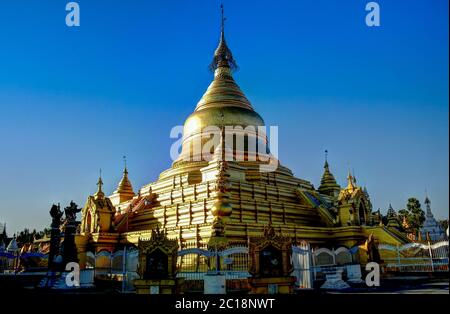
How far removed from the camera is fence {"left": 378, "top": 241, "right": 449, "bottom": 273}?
23188 millimetres

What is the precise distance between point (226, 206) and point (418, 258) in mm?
11565

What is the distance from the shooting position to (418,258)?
76.7 feet

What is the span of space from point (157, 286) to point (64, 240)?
8737 millimetres

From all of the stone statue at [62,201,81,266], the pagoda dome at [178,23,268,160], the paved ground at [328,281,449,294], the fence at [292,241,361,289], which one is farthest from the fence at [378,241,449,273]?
the stone statue at [62,201,81,266]

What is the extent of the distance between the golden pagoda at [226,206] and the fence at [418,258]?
3.16m

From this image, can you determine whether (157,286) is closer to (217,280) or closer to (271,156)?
(217,280)

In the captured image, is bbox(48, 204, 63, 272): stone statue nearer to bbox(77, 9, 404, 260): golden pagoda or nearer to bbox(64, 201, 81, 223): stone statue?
bbox(64, 201, 81, 223): stone statue

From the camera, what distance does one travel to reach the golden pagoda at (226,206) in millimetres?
26469

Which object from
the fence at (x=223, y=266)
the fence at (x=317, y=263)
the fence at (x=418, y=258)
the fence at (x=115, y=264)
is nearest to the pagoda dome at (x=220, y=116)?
the fence at (x=317, y=263)

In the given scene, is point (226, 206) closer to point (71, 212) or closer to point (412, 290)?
point (71, 212)

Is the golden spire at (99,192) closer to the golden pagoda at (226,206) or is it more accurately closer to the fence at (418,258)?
the golden pagoda at (226,206)

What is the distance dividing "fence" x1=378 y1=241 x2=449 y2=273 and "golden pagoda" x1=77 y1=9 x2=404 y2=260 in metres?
3.16

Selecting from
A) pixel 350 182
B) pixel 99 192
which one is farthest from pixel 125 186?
pixel 350 182
